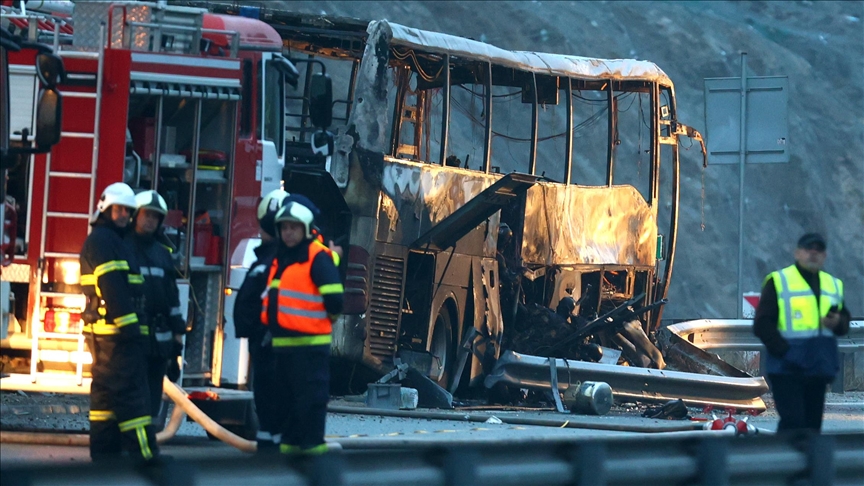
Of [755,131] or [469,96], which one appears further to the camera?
[755,131]

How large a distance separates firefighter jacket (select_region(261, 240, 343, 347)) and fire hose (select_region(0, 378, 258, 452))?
46.7 inches

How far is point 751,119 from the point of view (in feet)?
70.5

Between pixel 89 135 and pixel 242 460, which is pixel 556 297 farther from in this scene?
pixel 242 460

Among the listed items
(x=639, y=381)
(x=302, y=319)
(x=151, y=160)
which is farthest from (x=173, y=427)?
(x=639, y=381)

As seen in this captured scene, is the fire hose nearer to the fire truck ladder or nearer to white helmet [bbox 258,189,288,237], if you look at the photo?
the fire truck ladder

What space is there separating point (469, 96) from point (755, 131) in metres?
5.73

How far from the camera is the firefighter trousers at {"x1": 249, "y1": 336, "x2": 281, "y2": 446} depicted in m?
8.45

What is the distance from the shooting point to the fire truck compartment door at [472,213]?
1590 centimetres

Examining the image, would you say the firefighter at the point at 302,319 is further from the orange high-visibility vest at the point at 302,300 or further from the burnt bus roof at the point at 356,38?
the burnt bus roof at the point at 356,38

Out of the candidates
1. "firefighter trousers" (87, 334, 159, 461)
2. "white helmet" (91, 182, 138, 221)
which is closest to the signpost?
"white helmet" (91, 182, 138, 221)

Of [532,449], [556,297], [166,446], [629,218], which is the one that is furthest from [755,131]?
[532,449]

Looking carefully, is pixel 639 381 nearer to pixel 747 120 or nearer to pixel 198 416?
pixel 747 120

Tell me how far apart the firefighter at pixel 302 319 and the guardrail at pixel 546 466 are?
2.41 meters

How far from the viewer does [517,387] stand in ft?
53.0
